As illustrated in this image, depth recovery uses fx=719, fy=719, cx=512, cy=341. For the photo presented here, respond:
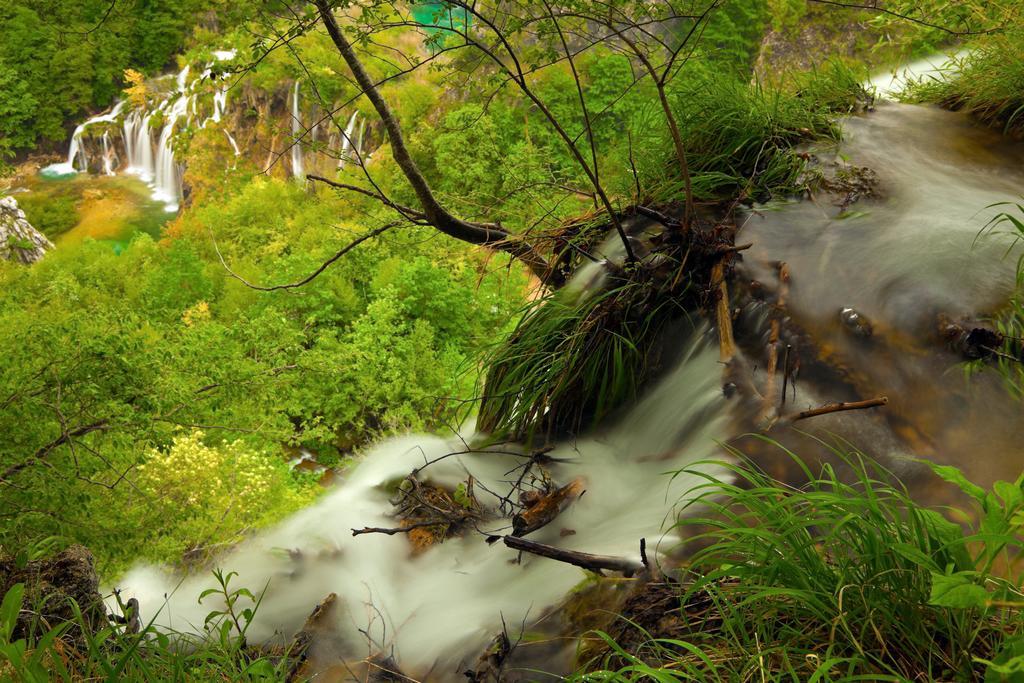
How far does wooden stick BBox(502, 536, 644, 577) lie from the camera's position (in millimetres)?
1866

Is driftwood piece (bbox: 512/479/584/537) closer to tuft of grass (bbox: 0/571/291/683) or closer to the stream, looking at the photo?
the stream

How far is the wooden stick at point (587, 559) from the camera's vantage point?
187 centimetres

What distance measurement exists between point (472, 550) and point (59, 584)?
1.29 m

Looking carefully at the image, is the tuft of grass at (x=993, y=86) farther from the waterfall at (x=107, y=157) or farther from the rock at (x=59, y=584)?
the waterfall at (x=107, y=157)

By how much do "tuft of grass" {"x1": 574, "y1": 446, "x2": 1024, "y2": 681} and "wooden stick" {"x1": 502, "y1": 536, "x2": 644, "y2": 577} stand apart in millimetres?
353

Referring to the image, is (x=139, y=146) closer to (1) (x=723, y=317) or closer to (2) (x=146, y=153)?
(2) (x=146, y=153)

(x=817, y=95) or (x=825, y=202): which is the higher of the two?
(x=817, y=95)

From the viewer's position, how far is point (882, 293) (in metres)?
2.40

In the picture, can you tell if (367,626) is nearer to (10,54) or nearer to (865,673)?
(865,673)

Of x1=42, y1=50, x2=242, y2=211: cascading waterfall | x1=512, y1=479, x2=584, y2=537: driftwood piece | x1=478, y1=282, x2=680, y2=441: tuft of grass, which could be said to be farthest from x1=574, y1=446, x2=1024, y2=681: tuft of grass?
x1=42, y1=50, x2=242, y2=211: cascading waterfall

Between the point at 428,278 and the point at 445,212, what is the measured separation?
7.09 meters

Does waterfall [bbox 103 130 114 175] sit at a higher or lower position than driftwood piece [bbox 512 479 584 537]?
higher

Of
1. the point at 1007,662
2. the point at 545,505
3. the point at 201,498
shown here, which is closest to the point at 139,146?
the point at 201,498

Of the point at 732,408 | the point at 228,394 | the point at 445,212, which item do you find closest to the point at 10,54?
the point at 228,394
